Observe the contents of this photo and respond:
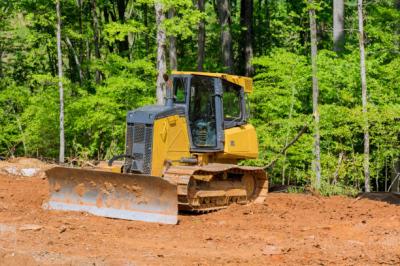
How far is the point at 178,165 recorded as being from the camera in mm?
11641

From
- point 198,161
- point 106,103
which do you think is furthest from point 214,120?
point 106,103

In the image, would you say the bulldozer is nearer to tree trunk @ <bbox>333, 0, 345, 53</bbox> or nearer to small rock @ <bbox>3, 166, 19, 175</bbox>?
small rock @ <bbox>3, 166, 19, 175</bbox>

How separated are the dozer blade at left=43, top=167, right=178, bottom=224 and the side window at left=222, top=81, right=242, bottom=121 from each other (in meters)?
2.87

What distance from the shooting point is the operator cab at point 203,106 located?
39.1 ft

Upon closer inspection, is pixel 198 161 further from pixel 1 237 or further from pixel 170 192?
pixel 1 237

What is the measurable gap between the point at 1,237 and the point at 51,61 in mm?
24841

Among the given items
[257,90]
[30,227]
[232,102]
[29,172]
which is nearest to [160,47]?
[257,90]

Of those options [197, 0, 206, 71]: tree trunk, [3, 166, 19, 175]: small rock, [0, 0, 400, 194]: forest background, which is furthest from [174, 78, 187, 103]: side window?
[197, 0, 206, 71]: tree trunk

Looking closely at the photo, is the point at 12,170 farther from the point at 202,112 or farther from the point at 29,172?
the point at 202,112

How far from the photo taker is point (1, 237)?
845cm

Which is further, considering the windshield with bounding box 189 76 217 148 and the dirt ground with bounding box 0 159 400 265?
the windshield with bounding box 189 76 217 148

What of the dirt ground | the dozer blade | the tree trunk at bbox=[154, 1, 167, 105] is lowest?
the dirt ground

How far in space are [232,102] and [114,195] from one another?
3629 millimetres

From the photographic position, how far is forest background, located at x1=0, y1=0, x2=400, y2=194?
17984 millimetres
